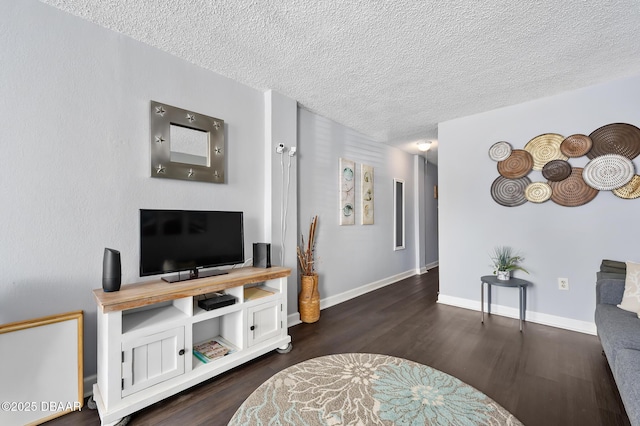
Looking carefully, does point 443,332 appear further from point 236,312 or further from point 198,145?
point 198,145

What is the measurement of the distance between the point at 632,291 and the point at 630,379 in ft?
3.71

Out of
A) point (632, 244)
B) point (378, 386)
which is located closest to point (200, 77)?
point (378, 386)

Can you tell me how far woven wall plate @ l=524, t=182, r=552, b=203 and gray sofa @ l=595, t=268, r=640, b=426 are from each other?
0.90m

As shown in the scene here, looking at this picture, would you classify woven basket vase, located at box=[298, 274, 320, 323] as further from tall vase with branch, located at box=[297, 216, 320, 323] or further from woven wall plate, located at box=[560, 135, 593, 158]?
woven wall plate, located at box=[560, 135, 593, 158]

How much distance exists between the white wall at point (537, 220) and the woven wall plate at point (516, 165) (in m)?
0.08

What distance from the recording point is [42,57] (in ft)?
5.61

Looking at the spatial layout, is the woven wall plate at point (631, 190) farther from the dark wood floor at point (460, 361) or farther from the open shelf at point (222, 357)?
the open shelf at point (222, 357)

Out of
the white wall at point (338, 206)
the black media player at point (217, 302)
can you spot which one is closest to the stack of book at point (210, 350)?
the black media player at point (217, 302)

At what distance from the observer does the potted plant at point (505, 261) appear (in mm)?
3100

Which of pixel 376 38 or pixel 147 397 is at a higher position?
pixel 376 38

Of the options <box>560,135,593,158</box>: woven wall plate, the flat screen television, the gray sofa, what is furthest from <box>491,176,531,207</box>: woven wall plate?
the flat screen television

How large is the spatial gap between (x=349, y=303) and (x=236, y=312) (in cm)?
194

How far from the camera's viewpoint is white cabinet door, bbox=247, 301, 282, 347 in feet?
7.23

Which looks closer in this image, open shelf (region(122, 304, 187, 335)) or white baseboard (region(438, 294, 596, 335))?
open shelf (region(122, 304, 187, 335))
